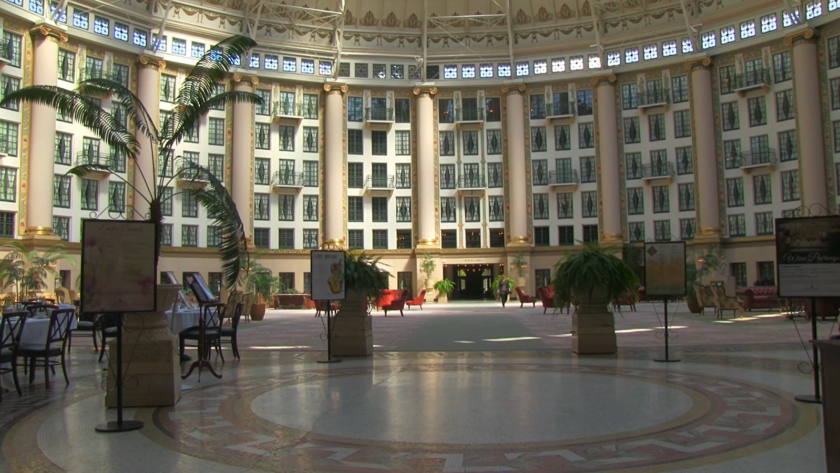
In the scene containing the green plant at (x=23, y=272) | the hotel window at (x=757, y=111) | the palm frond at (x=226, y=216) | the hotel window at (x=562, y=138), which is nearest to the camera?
the palm frond at (x=226, y=216)

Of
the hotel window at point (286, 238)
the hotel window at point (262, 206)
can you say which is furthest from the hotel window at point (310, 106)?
the hotel window at point (286, 238)

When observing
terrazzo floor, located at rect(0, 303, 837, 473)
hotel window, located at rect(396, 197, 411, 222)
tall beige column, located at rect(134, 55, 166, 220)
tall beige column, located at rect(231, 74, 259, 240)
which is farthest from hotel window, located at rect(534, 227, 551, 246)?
terrazzo floor, located at rect(0, 303, 837, 473)

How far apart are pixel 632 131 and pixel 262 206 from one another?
85.4ft

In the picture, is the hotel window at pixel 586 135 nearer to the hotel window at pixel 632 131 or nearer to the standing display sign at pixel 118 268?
the hotel window at pixel 632 131

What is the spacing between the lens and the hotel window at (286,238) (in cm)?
4503

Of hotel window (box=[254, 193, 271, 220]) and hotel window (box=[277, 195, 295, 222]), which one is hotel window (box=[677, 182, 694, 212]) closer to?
hotel window (box=[277, 195, 295, 222])

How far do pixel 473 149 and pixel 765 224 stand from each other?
19.6m

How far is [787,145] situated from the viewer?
39906 mm

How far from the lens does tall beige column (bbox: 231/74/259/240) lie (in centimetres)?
4322

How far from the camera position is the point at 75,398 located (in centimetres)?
762

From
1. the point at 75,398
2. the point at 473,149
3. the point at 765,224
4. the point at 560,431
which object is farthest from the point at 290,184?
the point at 560,431

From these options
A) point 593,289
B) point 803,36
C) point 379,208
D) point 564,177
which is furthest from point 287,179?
point 593,289

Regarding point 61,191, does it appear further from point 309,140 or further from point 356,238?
point 356,238

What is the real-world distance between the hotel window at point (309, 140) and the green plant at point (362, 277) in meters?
35.5
